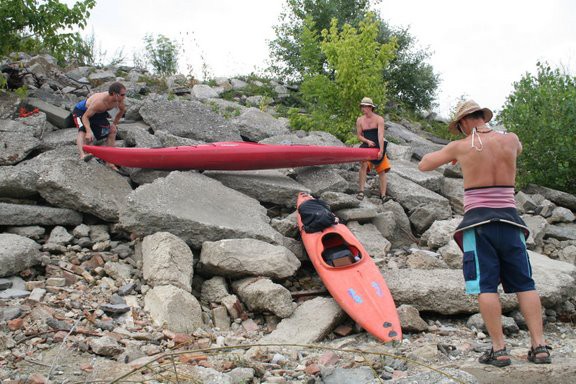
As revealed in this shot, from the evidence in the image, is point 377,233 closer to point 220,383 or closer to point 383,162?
point 383,162

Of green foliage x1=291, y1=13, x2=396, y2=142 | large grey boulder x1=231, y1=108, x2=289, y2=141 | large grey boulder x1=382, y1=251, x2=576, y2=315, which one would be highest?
green foliage x1=291, y1=13, x2=396, y2=142

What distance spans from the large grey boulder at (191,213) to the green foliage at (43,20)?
134 inches

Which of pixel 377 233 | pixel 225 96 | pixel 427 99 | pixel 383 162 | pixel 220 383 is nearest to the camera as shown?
pixel 220 383

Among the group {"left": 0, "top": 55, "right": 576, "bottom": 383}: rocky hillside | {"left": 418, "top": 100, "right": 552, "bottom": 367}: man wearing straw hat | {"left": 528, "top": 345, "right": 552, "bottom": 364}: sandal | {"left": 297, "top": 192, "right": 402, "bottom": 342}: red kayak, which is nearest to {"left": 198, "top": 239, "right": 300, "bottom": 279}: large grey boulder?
{"left": 0, "top": 55, "right": 576, "bottom": 383}: rocky hillside

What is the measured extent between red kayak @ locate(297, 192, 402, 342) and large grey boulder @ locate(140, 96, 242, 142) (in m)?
2.62

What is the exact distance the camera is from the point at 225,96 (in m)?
13.7

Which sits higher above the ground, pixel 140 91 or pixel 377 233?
pixel 140 91

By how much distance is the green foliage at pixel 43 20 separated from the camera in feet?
28.1

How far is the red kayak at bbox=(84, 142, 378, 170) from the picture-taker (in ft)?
24.1

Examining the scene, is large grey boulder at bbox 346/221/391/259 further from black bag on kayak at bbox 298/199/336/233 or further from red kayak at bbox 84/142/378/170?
red kayak at bbox 84/142/378/170

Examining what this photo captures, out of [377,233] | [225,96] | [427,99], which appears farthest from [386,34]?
[377,233]

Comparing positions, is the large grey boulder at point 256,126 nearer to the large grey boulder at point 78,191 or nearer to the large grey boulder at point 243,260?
the large grey boulder at point 78,191

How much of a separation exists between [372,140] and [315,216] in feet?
7.84

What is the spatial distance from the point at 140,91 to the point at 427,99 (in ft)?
28.5
